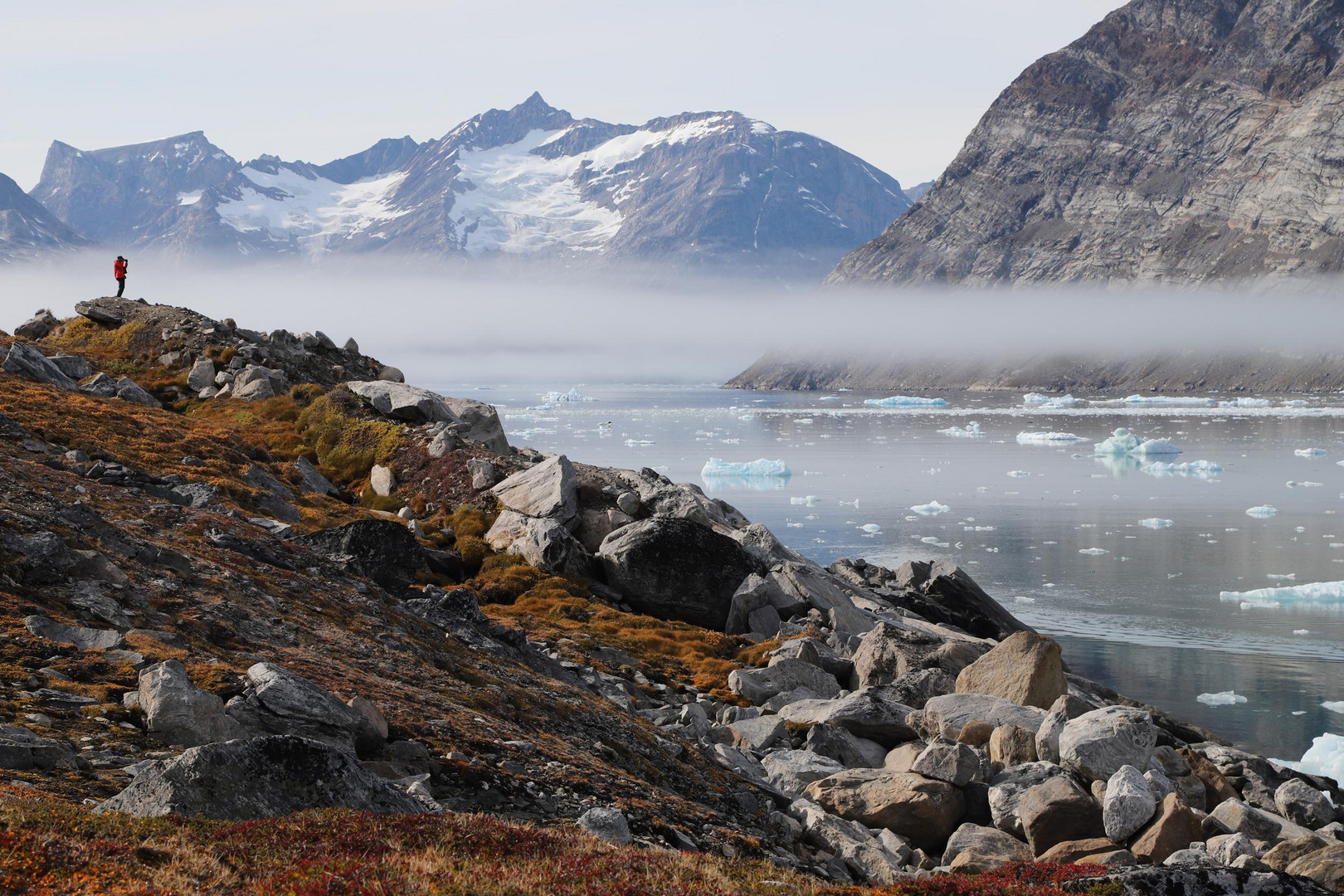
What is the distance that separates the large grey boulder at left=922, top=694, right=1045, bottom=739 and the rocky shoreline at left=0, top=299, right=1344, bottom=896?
0.05 meters

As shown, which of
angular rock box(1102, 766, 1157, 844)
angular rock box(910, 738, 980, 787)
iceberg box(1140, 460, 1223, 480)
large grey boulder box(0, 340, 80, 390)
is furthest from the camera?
iceberg box(1140, 460, 1223, 480)

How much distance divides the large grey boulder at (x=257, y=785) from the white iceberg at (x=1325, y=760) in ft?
71.4

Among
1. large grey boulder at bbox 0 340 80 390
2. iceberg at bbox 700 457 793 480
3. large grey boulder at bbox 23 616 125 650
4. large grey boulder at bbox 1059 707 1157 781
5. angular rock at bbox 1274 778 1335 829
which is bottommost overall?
iceberg at bbox 700 457 793 480

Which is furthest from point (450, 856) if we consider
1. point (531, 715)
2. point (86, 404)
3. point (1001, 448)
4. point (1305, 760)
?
point (1001, 448)

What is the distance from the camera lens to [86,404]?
23219mm

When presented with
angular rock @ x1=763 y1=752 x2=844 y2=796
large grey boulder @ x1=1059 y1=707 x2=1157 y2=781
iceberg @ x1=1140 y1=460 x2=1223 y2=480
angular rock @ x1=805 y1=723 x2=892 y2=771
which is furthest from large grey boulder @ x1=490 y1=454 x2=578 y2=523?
iceberg @ x1=1140 y1=460 x2=1223 y2=480

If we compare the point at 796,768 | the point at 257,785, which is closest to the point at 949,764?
the point at 796,768

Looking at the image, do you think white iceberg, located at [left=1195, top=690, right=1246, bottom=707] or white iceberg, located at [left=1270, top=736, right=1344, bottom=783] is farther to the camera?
white iceberg, located at [left=1195, top=690, right=1246, bottom=707]

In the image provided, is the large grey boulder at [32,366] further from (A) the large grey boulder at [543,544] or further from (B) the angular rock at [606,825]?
(B) the angular rock at [606,825]

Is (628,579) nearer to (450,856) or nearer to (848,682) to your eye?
(848,682)

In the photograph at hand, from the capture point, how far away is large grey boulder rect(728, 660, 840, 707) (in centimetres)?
1936

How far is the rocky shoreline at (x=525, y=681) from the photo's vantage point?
942 centimetres

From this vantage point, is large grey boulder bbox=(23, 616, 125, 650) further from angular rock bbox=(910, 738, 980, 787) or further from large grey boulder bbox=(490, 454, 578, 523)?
large grey boulder bbox=(490, 454, 578, 523)

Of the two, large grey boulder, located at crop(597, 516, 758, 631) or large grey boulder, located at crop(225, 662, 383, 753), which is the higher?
large grey boulder, located at crop(225, 662, 383, 753)
